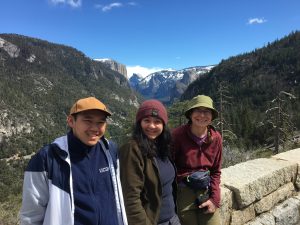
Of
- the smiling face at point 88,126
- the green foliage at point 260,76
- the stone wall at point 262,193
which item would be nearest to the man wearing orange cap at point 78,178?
the smiling face at point 88,126

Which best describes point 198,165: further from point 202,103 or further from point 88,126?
point 88,126

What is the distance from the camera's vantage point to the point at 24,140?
398ft

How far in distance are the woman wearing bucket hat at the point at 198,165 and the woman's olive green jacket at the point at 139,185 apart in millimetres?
493

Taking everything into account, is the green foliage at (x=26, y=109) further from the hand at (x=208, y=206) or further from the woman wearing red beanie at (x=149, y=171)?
the woman wearing red beanie at (x=149, y=171)

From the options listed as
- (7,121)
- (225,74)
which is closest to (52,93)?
(7,121)

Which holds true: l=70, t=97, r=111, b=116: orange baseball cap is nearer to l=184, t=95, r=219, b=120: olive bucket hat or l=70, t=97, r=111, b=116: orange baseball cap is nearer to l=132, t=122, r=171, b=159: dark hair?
l=132, t=122, r=171, b=159: dark hair

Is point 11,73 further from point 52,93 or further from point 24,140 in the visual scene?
point 24,140

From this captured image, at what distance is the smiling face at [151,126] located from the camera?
242cm

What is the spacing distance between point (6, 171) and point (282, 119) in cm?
8118

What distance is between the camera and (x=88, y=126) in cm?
202

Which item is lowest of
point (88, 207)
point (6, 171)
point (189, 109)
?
point (6, 171)

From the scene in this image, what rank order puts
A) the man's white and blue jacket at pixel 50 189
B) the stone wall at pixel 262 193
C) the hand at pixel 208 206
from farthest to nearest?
the stone wall at pixel 262 193 → the hand at pixel 208 206 → the man's white and blue jacket at pixel 50 189

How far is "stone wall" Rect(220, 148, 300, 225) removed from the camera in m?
3.33

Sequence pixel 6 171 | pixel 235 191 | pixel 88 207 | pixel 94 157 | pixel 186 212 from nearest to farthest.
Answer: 1. pixel 88 207
2. pixel 94 157
3. pixel 186 212
4. pixel 235 191
5. pixel 6 171
